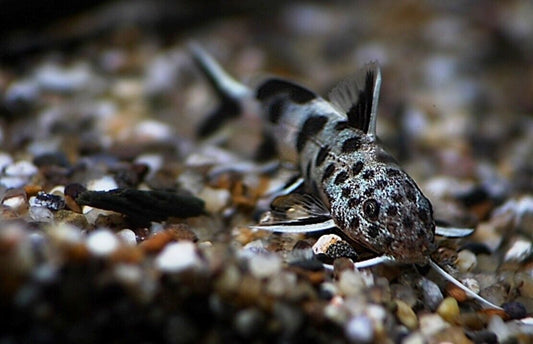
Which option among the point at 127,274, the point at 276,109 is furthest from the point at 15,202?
the point at 276,109

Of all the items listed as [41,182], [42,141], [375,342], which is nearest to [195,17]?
[42,141]

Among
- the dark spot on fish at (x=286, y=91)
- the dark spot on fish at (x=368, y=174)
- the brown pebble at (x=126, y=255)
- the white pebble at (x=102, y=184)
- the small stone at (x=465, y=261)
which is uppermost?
the dark spot on fish at (x=286, y=91)

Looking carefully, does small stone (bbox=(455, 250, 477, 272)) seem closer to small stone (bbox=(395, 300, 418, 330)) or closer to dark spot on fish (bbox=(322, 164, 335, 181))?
small stone (bbox=(395, 300, 418, 330))

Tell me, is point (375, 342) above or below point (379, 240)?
below

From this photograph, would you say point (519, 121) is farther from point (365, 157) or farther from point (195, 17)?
point (195, 17)

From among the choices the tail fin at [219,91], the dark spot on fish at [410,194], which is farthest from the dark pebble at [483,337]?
the tail fin at [219,91]

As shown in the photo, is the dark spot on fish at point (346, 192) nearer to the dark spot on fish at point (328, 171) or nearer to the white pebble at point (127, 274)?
the dark spot on fish at point (328, 171)
